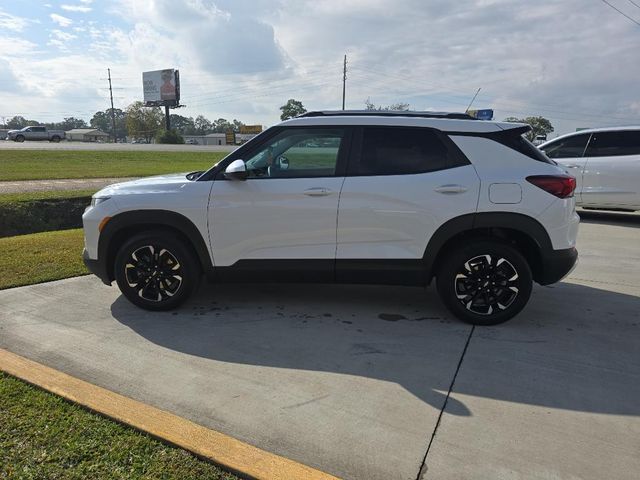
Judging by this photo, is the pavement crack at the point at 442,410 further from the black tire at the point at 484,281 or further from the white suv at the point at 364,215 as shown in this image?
the white suv at the point at 364,215

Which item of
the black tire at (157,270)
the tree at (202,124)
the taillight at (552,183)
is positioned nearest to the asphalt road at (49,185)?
the black tire at (157,270)

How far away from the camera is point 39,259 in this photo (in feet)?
20.5

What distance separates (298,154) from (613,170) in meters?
7.93

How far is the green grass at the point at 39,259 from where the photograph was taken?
18.3 feet

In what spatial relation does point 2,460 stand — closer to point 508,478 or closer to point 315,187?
point 508,478

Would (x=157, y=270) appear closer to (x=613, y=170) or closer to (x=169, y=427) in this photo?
(x=169, y=427)

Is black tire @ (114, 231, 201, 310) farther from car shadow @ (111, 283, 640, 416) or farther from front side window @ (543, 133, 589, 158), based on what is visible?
front side window @ (543, 133, 589, 158)

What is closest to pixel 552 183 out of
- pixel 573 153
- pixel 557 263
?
pixel 557 263

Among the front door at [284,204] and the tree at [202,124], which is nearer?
the front door at [284,204]

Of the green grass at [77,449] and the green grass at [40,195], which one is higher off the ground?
the green grass at [77,449]

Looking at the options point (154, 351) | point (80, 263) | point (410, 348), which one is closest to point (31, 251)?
point (80, 263)

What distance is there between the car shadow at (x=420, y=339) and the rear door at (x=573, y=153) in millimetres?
5514

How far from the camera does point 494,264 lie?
14.0 ft

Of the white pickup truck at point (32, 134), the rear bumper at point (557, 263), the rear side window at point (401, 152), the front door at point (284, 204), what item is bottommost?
the white pickup truck at point (32, 134)
